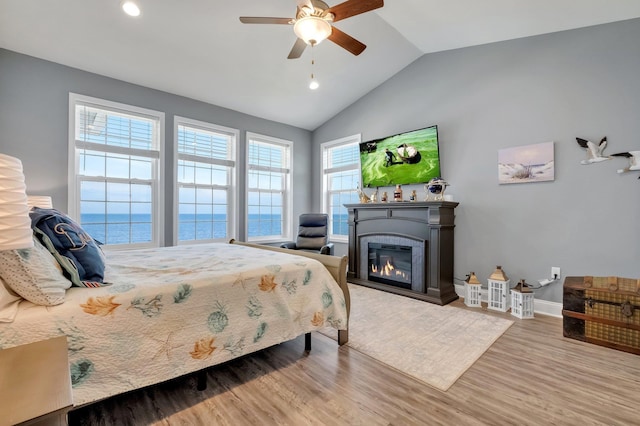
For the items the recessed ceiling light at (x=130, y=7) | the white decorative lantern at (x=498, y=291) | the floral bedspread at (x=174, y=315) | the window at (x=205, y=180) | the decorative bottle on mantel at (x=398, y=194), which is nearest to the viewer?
the floral bedspread at (x=174, y=315)

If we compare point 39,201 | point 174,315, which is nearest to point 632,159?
point 174,315

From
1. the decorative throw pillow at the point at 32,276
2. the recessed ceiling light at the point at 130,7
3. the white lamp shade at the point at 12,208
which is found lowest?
the decorative throw pillow at the point at 32,276

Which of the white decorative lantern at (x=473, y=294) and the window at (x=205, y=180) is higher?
the window at (x=205, y=180)

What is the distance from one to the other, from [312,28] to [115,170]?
3296 mm

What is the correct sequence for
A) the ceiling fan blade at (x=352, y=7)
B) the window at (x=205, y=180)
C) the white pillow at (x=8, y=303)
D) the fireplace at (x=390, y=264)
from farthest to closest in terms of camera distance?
the window at (x=205, y=180) → the fireplace at (x=390, y=264) → the ceiling fan blade at (x=352, y=7) → the white pillow at (x=8, y=303)

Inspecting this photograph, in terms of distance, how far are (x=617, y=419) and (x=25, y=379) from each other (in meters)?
2.66

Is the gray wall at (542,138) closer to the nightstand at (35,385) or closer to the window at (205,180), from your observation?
the window at (205,180)

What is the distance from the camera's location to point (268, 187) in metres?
5.40

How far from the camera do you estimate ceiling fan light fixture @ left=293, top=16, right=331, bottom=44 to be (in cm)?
211

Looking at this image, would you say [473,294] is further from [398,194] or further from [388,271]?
[398,194]

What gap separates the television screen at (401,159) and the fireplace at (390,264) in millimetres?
1040

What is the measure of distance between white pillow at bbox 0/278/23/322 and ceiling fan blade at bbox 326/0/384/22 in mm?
2454

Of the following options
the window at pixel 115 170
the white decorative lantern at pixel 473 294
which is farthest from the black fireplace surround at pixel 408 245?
the window at pixel 115 170

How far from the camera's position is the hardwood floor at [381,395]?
155cm
